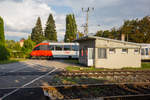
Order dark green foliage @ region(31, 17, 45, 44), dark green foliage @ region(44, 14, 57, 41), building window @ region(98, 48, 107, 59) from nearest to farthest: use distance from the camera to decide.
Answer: building window @ region(98, 48, 107, 59), dark green foliage @ region(31, 17, 45, 44), dark green foliage @ region(44, 14, 57, 41)

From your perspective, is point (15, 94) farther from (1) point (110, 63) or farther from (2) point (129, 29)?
(2) point (129, 29)

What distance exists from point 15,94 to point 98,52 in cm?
1163

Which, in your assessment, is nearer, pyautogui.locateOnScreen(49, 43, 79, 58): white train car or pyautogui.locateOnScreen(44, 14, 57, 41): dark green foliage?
pyautogui.locateOnScreen(49, 43, 79, 58): white train car

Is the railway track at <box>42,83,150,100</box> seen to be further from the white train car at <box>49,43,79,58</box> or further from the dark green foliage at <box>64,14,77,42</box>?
the dark green foliage at <box>64,14,77,42</box>

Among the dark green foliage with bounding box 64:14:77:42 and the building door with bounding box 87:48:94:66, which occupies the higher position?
the dark green foliage with bounding box 64:14:77:42

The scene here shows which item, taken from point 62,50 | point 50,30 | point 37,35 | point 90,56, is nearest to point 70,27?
point 50,30

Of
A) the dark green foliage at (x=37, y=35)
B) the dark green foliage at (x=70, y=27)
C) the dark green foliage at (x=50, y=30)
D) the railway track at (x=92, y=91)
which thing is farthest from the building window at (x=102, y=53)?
the dark green foliage at (x=50, y=30)

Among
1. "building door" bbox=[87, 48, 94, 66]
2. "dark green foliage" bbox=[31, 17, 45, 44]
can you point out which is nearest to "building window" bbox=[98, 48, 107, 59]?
"building door" bbox=[87, 48, 94, 66]

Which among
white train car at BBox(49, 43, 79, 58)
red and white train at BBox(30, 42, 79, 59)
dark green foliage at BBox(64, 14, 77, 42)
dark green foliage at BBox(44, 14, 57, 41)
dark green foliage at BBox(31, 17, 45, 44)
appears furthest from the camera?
dark green foliage at BBox(44, 14, 57, 41)

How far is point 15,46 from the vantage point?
38688mm

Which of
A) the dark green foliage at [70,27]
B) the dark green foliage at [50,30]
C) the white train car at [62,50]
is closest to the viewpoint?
the white train car at [62,50]

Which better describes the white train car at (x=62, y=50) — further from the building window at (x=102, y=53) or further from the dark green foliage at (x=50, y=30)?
the dark green foliage at (x=50, y=30)

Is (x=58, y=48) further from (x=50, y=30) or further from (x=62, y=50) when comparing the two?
(x=50, y=30)

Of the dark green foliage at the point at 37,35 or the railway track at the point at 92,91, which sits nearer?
the railway track at the point at 92,91
